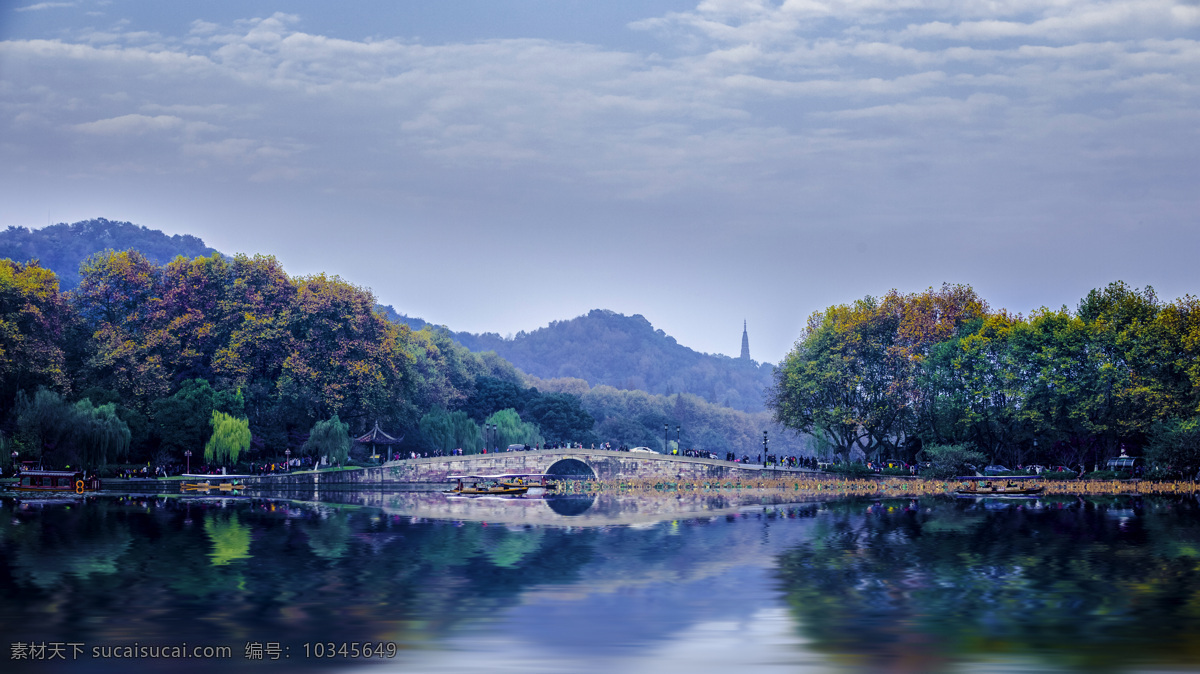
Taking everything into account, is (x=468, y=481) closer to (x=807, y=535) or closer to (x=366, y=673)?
(x=807, y=535)

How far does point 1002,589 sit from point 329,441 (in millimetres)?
57052

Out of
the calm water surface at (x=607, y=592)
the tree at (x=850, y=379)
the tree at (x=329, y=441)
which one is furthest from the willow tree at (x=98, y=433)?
the tree at (x=850, y=379)

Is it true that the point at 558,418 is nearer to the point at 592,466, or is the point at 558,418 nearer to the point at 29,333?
the point at 592,466

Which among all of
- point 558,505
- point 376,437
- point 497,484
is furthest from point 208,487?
point 558,505

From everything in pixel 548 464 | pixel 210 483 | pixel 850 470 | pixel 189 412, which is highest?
pixel 189 412

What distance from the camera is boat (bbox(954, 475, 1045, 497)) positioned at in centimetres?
7250

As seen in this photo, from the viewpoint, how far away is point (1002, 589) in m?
35.5

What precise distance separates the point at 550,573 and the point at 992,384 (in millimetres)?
A: 50540

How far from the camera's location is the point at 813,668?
25062 mm

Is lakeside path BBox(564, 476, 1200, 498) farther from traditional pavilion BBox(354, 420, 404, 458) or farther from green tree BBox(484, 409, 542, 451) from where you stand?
green tree BBox(484, 409, 542, 451)

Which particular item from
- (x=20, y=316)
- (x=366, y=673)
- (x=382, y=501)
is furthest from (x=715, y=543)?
(x=20, y=316)

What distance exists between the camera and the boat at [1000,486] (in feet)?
238

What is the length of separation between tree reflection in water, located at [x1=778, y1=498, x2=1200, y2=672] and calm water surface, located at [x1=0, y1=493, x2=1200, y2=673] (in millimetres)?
124

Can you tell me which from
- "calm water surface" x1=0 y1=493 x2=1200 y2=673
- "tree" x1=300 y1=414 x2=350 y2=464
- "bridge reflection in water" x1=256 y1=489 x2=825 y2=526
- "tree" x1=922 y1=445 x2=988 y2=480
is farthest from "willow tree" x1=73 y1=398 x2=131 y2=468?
"tree" x1=922 y1=445 x2=988 y2=480
